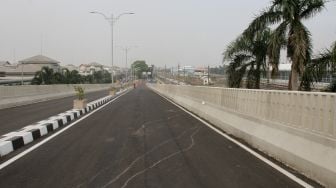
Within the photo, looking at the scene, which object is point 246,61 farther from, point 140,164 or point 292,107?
point 140,164

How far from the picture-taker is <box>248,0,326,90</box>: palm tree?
19938mm

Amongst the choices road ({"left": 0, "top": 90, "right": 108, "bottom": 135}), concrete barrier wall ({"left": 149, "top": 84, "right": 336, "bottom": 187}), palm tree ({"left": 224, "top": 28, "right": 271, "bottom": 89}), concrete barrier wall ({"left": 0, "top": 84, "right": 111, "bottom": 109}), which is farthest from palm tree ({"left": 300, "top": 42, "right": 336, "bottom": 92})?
concrete barrier wall ({"left": 0, "top": 84, "right": 111, "bottom": 109})

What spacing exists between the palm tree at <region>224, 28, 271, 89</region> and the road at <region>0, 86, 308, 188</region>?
1368 centimetres

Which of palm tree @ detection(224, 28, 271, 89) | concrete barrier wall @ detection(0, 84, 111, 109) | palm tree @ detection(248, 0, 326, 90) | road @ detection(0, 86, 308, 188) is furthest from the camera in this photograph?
concrete barrier wall @ detection(0, 84, 111, 109)

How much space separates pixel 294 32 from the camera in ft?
67.0

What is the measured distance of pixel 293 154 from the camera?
9125 millimetres

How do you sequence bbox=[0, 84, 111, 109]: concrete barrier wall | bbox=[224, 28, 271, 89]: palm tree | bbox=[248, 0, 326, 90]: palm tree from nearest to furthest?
1. bbox=[248, 0, 326, 90]: palm tree
2. bbox=[224, 28, 271, 89]: palm tree
3. bbox=[0, 84, 111, 109]: concrete barrier wall

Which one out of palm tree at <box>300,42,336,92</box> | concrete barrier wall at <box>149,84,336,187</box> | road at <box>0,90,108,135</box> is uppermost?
palm tree at <box>300,42,336,92</box>

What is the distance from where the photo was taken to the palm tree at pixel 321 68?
15.6 meters

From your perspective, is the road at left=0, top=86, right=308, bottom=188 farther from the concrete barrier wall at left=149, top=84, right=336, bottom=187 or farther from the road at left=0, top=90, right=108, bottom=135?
the road at left=0, top=90, right=108, bottom=135

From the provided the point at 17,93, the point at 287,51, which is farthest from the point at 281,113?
the point at 17,93

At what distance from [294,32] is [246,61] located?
27.7 ft

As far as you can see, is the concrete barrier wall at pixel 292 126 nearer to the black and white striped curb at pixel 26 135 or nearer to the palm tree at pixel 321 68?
the palm tree at pixel 321 68

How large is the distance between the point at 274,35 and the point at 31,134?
39.6 feet
